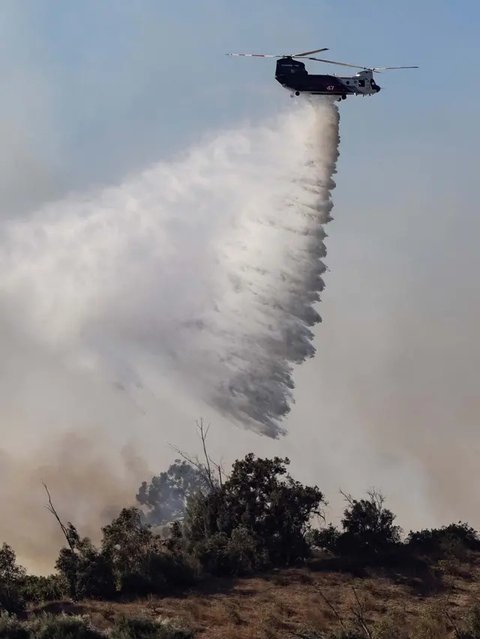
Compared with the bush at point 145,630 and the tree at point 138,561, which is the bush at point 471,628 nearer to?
the bush at point 145,630

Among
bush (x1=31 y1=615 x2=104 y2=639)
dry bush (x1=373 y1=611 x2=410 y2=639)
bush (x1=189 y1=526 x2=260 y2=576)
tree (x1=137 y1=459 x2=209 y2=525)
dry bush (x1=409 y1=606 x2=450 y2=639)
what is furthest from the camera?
tree (x1=137 y1=459 x2=209 y2=525)

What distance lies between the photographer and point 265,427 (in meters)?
69.4

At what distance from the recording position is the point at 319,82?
65.2 meters

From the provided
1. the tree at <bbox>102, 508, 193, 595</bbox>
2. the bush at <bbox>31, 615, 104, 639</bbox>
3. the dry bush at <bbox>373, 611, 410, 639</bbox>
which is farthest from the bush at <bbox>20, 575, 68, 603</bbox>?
the dry bush at <bbox>373, 611, 410, 639</bbox>

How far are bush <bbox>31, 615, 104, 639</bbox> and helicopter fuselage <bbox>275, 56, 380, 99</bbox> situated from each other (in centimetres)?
4325

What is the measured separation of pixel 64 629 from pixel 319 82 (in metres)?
45.1

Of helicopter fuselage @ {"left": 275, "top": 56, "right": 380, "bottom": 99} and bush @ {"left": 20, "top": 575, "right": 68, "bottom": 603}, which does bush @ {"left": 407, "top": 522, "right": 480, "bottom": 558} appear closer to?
bush @ {"left": 20, "top": 575, "right": 68, "bottom": 603}

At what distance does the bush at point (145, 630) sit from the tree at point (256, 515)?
13.9m

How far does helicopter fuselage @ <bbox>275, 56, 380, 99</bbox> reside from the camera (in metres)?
64.8

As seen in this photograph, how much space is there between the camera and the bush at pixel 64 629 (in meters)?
32.3

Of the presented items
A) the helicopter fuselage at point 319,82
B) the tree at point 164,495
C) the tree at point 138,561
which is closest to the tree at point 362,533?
the tree at point 138,561

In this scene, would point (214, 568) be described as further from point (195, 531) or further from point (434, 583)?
point (434, 583)

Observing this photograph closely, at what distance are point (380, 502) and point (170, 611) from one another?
1870 cm

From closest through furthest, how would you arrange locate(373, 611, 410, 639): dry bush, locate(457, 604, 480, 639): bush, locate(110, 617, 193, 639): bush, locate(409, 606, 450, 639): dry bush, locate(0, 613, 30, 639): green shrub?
locate(110, 617, 193, 639): bush < locate(0, 613, 30, 639): green shrub < locate(373, 611, 410, 639): dry bush < locate(409, 606, 450, 639): dry bush < locate(457, 604, 480, 639): bush
